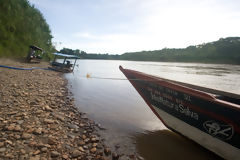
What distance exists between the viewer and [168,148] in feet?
15.0

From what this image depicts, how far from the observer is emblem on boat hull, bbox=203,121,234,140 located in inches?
122

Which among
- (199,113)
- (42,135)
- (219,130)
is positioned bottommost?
(42,135)

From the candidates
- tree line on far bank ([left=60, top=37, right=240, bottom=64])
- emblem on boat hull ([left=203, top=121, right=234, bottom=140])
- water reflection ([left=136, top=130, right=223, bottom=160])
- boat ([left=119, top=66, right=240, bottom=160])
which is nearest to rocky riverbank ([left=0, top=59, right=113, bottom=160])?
water reflection ([left=136, top=130, right=223, bottom=160])

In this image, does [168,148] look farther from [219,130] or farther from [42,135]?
[42,135]

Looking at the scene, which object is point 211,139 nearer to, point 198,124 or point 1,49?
point 198,124

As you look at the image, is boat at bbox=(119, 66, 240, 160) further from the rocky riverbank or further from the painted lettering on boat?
the rocky riverbank

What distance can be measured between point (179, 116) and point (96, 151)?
2.97 meters

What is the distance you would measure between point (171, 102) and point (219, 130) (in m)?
1.48

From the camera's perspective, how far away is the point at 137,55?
415 feet

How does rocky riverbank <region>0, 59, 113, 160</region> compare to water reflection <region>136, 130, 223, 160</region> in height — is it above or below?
above

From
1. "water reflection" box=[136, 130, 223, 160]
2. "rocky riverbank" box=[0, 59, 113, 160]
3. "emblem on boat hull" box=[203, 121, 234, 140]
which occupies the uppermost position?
"emblem on boat hull" box=[203, 121, 234, 140]

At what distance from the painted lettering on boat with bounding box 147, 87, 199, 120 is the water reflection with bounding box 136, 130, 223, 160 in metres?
1.46

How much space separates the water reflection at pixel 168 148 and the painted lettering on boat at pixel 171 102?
1464 millimetres

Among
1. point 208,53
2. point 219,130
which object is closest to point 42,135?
point 219,130
